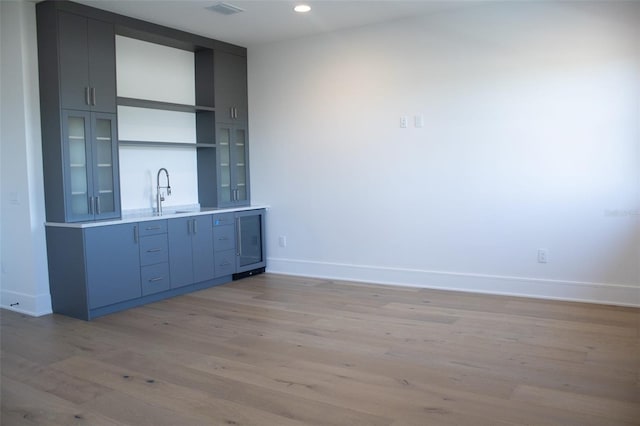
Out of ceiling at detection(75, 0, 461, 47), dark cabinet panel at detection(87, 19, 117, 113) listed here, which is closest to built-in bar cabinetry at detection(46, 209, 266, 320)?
dark cabinet panel at detection(87, 19, 117, 113)

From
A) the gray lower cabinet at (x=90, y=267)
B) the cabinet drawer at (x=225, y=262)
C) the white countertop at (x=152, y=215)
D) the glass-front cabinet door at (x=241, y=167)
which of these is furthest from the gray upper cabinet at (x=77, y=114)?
the glass-front cabinet door at (x=241, y=167)

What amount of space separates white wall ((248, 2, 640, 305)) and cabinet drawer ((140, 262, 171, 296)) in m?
1.53

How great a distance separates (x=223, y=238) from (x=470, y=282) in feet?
8.28

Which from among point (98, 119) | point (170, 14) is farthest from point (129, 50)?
point (98, 119)

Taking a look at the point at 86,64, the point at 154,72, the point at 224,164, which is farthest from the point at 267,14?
the point at 224,164

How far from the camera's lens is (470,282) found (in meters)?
5.00

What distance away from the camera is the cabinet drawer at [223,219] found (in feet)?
18.0

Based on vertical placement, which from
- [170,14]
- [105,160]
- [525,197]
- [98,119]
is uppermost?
[170,14]

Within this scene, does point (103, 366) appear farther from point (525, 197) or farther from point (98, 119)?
point (525, 197)

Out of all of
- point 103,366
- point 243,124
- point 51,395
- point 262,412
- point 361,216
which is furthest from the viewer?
point 243,124

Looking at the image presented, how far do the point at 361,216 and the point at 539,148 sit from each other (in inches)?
73.1

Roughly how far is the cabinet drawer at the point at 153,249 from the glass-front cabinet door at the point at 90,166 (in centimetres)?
37

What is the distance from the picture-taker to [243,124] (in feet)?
20.3

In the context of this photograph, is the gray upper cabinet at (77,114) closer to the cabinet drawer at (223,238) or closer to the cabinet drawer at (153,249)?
the cabinet drawer at (153,249)
